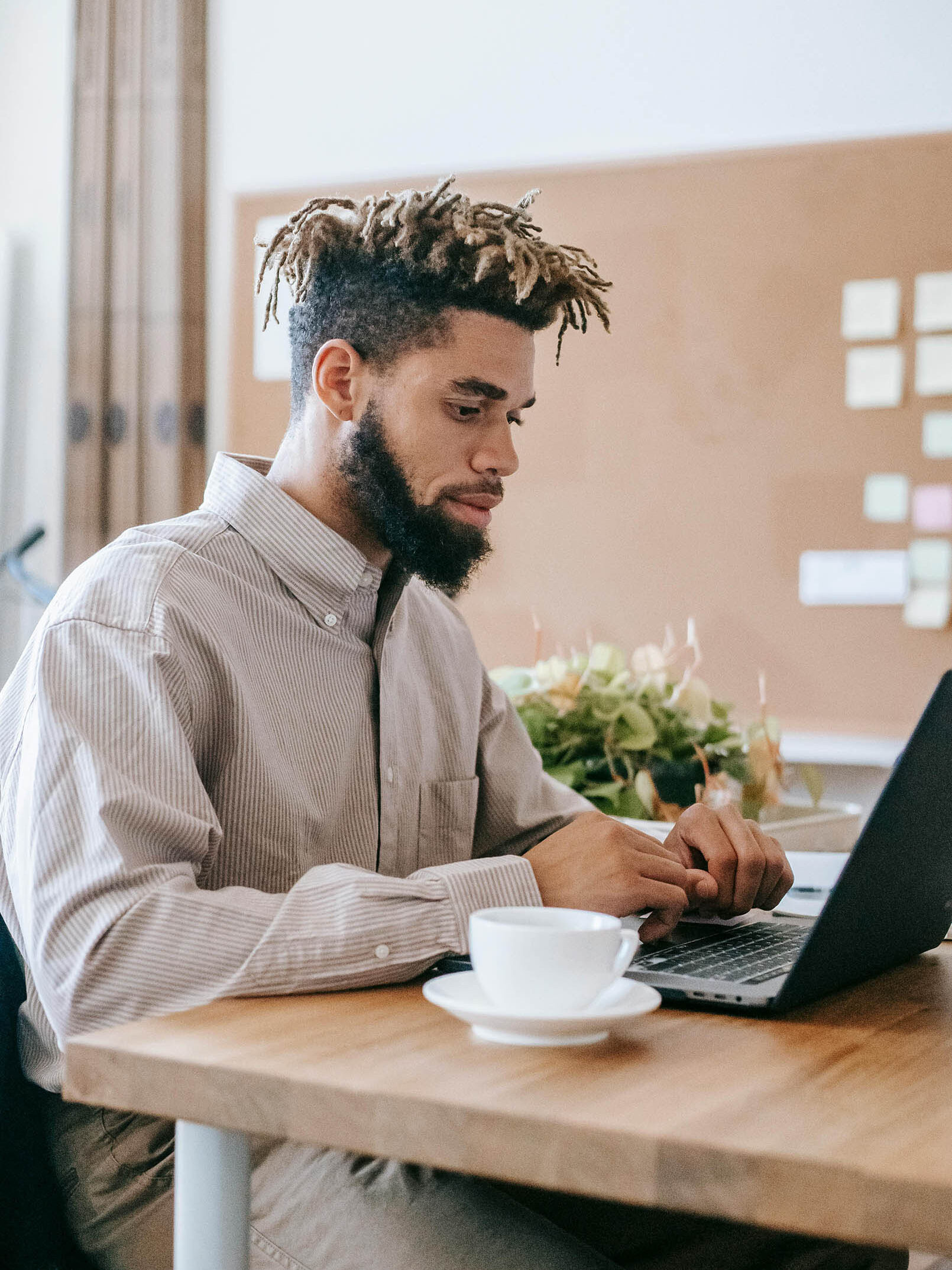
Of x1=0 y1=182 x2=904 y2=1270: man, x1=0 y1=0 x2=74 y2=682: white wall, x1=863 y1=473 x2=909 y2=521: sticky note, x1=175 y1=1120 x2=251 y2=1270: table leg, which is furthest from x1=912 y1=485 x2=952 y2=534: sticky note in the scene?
x1=175 y1=1120 x2=251 y2=1270: table leg

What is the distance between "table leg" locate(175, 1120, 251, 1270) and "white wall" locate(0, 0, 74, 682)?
2703 mm

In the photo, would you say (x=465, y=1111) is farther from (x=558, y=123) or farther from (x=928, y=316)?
(x=558, y=123)

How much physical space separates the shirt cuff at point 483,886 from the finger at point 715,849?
0.60ft

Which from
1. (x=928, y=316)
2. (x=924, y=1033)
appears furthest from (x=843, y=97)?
(x=924, y=1033)

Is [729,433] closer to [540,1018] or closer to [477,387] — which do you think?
[477,387]

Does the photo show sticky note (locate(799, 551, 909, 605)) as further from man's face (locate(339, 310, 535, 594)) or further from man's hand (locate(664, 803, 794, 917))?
man's hand (locate(664, 803, 794, 917))

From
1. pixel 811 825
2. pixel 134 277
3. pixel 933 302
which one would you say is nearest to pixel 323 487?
pixel 811 825

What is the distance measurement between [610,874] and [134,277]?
104 inches

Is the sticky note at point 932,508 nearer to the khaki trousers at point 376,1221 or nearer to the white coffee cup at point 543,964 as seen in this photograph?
the khaki trousers at point 376,1221

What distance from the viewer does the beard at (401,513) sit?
1.22m

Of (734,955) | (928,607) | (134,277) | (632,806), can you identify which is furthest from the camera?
(134,277)

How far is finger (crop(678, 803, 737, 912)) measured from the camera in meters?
0.99

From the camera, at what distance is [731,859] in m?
0.99

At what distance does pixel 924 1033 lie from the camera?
0.72 m
